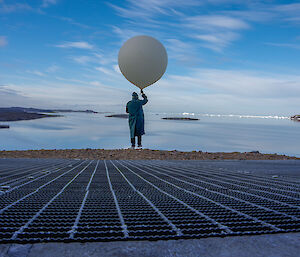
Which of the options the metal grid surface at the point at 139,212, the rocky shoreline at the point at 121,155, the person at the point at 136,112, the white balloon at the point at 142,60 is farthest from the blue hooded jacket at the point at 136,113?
the metal grid surface at the point at 139,212

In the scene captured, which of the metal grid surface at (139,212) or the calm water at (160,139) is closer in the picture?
the metal grid surface at (139,212)

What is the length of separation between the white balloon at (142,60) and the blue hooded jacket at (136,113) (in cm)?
166

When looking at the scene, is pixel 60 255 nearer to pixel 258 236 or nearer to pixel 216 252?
pixel 216 252

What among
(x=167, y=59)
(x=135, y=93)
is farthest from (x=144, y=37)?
(x=135, y=93)

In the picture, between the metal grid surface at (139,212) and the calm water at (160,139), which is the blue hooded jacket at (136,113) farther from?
the calm water at (160,139)

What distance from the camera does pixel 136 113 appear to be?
1583cm

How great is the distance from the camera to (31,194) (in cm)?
402

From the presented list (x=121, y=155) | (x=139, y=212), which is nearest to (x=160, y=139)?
(x=121, y=155)

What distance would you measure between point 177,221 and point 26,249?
4.60ft

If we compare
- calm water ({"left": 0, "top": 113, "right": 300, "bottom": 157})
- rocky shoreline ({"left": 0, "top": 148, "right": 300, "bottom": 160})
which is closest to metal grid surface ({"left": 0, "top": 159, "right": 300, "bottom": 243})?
rocky shoreline ({"left": 0, "top": 148, "right": 300, "bottom": 160})

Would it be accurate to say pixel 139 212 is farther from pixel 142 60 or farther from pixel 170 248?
pixel 142 60

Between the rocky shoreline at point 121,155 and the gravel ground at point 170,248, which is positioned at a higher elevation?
the gravel ground at point 170,248

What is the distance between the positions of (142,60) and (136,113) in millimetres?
3740

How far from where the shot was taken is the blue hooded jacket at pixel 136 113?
611 inches
